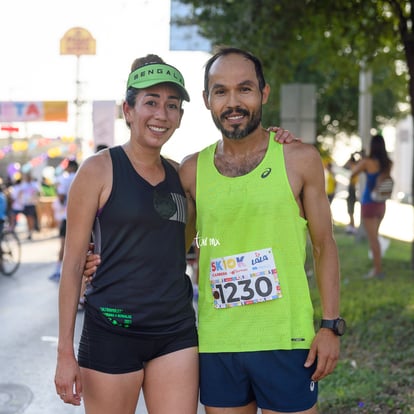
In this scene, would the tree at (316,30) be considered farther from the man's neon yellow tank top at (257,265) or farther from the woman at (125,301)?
the woman at (125,301)

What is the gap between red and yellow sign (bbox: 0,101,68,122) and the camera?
24.2 metres

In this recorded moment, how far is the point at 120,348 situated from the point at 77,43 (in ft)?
42.0

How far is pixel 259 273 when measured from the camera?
305 centimetres

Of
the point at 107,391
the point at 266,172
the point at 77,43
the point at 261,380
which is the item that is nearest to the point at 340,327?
the point at 261,380

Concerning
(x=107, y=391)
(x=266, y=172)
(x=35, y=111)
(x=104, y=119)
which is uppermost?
(x=266, y=172)

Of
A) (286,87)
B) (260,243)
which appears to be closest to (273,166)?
(260,243)

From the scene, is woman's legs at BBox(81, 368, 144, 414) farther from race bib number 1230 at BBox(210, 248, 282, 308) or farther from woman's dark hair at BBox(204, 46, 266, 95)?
woman's dark hair at BBox(204, 46, 266, 95)

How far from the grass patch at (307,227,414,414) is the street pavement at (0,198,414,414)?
109 centimetres

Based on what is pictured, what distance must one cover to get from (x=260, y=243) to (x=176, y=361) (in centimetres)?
59

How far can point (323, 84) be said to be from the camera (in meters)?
23.2

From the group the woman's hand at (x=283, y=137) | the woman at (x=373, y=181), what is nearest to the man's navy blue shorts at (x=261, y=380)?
the woman's hand at (x=283, y=137)

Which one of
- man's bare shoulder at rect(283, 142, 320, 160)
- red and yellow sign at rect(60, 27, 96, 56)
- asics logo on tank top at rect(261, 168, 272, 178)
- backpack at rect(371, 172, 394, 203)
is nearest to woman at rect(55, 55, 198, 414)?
asics logo on tank top at rect(261, 168, 272, 178)

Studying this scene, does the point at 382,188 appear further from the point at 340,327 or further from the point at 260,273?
the point at 260,273

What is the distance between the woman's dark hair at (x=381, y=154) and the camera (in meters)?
10.6
